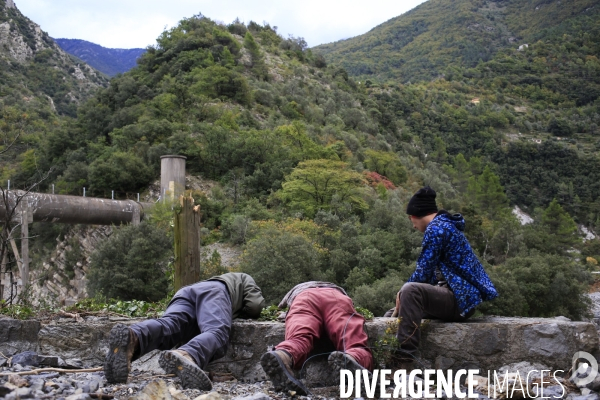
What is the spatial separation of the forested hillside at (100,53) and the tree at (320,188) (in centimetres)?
11228

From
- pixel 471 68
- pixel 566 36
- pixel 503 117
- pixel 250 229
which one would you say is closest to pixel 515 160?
pixel 503 117

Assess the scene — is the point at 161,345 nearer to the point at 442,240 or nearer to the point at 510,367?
the point at 442,240

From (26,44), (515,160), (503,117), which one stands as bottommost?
(515,160)

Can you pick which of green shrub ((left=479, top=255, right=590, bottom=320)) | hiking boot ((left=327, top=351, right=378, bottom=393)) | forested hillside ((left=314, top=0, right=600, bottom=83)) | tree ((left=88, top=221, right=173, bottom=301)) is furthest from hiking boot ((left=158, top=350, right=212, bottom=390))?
forested hillside ((left=314, top=0, right=600, bottom=83))

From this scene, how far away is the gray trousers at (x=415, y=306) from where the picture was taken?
434cm

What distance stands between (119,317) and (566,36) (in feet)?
490

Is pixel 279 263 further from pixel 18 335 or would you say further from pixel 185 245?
pixel 18 335

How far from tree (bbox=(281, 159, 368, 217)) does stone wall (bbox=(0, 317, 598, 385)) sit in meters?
21.8

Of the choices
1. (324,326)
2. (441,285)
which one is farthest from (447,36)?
(324,326)

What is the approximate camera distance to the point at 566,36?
132250mm

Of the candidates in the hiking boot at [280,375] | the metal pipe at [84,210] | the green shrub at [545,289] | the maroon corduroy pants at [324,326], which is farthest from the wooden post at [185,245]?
the green shrub at [545,289]

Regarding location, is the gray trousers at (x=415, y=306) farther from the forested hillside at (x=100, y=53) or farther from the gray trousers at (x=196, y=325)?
the forested hillside at (x=100, y=53)

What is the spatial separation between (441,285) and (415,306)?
1.17 ft

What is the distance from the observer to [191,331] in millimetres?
4512
